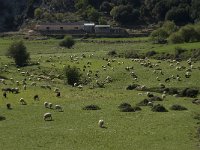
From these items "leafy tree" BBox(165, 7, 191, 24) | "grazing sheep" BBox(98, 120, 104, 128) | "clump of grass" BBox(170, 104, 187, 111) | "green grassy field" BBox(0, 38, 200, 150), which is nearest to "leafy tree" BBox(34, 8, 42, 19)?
"leafy tree" BBox(165, 7, 191, 24)

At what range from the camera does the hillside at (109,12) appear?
567 ft

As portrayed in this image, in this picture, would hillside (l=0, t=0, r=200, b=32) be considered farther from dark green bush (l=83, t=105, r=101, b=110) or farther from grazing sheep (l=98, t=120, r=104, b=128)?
grazing sheep (l=98, t=120, r=104, b=128)

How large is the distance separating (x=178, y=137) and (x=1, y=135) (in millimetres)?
13926

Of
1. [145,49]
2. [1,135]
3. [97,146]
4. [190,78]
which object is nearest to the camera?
[97,146]

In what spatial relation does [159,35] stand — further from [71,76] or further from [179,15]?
[71,76]

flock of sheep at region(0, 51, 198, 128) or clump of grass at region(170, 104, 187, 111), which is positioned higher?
clump of grass at region(170, 104, 187, 111)

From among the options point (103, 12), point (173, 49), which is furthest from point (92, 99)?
point (103, 12)

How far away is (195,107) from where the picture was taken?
56.8m

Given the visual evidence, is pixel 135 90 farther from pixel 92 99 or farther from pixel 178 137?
pixel 178 137

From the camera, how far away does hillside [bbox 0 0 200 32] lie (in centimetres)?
17288

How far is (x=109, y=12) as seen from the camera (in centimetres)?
18975

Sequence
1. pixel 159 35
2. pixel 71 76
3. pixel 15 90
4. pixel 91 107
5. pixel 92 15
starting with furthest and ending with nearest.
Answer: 1. pixel 92 15
2. pixel 159 35
3. pixel 71 76
4. pixel 15 90
5. pixel 91 107

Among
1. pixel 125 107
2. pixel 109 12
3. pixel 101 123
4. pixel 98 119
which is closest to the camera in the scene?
pixel 101 123

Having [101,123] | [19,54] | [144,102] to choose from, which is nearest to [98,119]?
[101,123]
